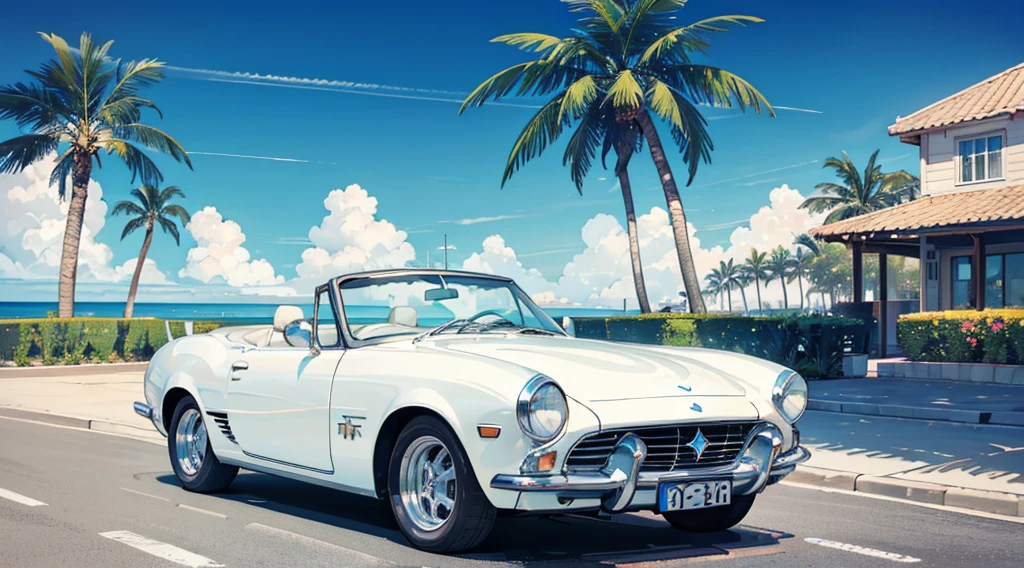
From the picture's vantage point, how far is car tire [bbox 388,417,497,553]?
4.94 m

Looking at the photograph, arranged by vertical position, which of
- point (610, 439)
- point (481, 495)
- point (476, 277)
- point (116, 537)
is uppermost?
point (476, 277)

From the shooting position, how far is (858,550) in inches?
220

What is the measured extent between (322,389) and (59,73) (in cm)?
2843

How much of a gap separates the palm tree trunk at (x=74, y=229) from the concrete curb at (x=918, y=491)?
28.2 metres

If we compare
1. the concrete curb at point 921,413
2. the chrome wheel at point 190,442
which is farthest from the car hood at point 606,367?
the concrete curb at point 921,413

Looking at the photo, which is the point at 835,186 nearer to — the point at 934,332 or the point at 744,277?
the point at 934,332

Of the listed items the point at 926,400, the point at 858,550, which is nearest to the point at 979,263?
the point at 926,400

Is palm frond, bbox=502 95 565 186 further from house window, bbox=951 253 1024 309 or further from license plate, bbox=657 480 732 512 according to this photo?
license plate, bbox=657 480 732 512

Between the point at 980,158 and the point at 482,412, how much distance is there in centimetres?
2381

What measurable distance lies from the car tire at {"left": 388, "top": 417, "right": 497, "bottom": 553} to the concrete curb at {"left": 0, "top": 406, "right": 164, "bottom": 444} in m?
6.60

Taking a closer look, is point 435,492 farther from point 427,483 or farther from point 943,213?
point 943,213

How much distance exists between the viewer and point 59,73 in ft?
99.5

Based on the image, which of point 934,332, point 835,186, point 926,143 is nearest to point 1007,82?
point 926,143

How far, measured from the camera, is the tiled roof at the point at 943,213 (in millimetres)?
21531
